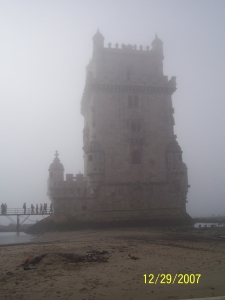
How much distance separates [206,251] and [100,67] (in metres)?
23.2

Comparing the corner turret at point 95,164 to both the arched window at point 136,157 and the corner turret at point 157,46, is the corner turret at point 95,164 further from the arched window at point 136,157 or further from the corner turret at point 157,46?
the corner turret at point 157,46

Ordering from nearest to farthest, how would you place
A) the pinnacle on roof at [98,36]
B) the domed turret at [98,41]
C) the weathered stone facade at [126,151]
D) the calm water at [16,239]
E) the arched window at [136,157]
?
the calm water at [16,239], the weathered stone facade at [126,151], the arched window at [136,157], the domed turret at [98,41], the pinnacle on roof at [98,36]

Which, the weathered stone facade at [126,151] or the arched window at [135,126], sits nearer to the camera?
the weathered stone facade at [126,151]

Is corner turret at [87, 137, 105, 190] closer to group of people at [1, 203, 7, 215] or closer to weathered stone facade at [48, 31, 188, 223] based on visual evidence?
weathered stone facade at [48, 31, 188, 223]

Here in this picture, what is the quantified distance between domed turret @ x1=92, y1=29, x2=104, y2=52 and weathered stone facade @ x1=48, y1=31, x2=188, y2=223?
0.07 feet

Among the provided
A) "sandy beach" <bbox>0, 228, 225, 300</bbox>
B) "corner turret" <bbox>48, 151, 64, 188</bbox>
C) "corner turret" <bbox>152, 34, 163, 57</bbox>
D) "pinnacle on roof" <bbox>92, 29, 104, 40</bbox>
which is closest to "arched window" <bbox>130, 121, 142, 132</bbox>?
"corner turret" <bbox>152, 34, 163, 57</bbox>

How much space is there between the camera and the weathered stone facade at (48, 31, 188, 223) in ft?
92.9

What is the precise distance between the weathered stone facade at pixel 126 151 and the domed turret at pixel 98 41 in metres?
0.02

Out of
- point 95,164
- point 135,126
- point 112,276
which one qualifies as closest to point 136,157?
point 135,126

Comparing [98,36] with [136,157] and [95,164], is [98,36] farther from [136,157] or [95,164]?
[95,164]

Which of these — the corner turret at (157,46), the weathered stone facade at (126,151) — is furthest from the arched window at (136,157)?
the corner turret at (157,46)
